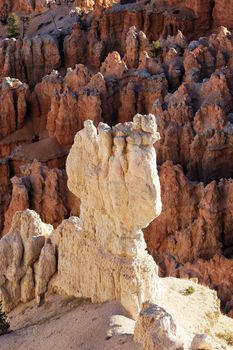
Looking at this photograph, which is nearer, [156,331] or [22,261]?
[156,331]

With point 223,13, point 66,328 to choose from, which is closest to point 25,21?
point 223,13

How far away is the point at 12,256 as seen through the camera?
17859mm

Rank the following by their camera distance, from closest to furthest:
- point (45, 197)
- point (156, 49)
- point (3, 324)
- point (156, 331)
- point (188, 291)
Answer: point (156, 331)
point (3, 324)
point (188, 291)
point (45, 197)
point (156, 49)

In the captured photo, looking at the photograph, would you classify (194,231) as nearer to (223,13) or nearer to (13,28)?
(223,13)

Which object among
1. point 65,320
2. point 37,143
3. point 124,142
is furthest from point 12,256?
point 37,143

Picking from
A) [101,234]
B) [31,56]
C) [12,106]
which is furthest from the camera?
[31,56]

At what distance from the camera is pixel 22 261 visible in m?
17.9

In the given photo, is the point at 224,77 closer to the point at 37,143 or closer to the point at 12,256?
the point at 37,143

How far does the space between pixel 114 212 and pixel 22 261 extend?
12.9 feet

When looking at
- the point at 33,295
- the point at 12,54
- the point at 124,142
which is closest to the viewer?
the point at 124,142

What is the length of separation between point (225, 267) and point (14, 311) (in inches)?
323

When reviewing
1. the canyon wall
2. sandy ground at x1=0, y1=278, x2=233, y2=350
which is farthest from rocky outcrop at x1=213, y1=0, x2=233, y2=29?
sandy ground at x1=0, y1=278, x2=233, y2=350

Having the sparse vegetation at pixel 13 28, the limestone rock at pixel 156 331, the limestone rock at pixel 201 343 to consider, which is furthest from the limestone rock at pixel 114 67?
the limestone rock at pixel 201 343

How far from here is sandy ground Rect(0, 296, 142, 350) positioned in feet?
46.4
